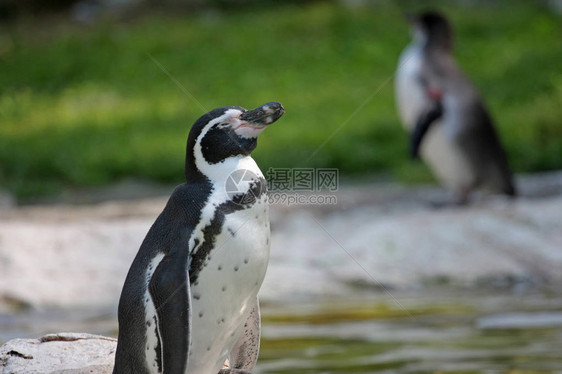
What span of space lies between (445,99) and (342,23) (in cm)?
887

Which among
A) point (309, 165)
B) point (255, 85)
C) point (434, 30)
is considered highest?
point (434, 30)

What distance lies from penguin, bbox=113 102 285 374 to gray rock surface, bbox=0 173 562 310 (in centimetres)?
281

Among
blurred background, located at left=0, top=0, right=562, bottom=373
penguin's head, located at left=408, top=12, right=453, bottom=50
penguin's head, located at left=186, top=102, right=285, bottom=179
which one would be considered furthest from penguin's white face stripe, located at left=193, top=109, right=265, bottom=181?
penguin's head, located at left=408, top=12, right=453, bottom=50

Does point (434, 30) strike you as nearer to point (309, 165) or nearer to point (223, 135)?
point (309, 165)

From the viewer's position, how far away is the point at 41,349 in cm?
329

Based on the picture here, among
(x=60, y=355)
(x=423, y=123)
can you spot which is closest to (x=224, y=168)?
(x=60, y=355)

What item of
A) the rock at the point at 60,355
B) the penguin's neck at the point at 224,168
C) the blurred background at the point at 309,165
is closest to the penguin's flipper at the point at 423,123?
the blurred background at the point at 309,165

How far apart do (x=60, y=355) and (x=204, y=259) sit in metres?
0.74

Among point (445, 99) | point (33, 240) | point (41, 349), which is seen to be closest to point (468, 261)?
point (445, 99)

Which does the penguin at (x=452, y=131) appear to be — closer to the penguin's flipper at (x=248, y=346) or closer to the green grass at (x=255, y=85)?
the green grass at (x=255, y=85)

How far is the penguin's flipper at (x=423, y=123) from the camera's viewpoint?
7684 millimetres

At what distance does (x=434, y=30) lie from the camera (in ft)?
27.8

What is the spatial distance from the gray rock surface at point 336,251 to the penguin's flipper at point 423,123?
0.94 m

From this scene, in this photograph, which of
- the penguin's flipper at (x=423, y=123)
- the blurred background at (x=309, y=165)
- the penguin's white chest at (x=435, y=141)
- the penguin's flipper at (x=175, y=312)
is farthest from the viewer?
the penguin's white chest at (x=435, y=141)
